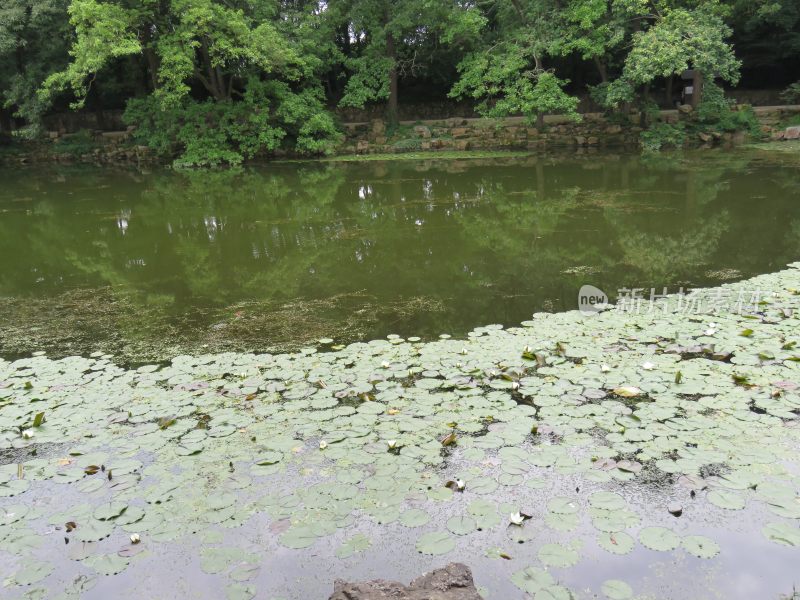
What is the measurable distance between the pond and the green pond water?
0.17 feet

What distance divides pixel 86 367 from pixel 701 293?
4749mm

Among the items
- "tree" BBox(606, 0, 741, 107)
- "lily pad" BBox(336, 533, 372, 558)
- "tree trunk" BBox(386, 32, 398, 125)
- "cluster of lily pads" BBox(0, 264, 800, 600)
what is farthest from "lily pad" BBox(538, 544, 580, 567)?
"tree trunk" BBox(386, 32, 398, 125)

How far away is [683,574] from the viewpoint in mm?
2186

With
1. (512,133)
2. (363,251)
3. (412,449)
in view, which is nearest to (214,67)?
(512,133)

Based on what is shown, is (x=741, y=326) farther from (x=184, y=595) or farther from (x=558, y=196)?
(x=558, y=196)

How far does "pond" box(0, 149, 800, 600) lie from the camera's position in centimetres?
230

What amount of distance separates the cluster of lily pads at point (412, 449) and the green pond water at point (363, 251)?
2.46 feet

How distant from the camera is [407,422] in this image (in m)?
3.20

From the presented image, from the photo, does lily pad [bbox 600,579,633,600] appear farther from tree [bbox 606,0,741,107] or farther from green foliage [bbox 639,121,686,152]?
green foliage [bbox 639,121,686,152]

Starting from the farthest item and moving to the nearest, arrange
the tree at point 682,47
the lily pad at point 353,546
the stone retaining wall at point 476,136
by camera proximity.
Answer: the stone retaining wall at point 476,136, the tree at point 682,47, the lily pad at point 353,546
